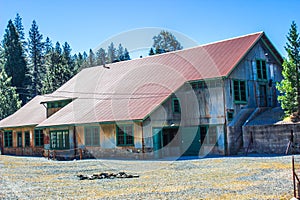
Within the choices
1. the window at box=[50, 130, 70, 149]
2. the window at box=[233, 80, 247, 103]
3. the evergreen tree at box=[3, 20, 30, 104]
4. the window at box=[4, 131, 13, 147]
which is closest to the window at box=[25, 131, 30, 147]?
the window at box=[4, 131, 13, 147]

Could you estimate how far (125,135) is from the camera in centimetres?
2669

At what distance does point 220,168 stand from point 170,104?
30.0 ft

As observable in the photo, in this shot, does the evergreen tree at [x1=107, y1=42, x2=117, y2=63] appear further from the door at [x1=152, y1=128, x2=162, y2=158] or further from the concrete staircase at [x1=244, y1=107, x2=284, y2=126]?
the door at [x1=152, y1=128, x2=162, y2=158]

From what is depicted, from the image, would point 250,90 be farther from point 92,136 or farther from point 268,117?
point 92,136

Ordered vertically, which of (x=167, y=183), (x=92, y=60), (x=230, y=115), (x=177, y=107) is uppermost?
(x=92, y=60)

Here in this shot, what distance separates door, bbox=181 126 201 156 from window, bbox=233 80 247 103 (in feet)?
10.7

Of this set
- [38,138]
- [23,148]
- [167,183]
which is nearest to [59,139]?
[38,138]

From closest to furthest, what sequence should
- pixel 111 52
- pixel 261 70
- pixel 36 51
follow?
pixel 261 70
pixel 36 51
pixel 111 52

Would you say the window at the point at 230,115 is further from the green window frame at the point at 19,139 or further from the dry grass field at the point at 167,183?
the green window frame at the point at 19,139

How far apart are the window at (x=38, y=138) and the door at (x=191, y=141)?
481 inches

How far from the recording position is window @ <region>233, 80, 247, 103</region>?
90.0 feet

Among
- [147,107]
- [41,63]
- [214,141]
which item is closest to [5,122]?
[147,107]

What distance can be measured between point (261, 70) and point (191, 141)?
728cm

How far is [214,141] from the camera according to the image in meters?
26.7
